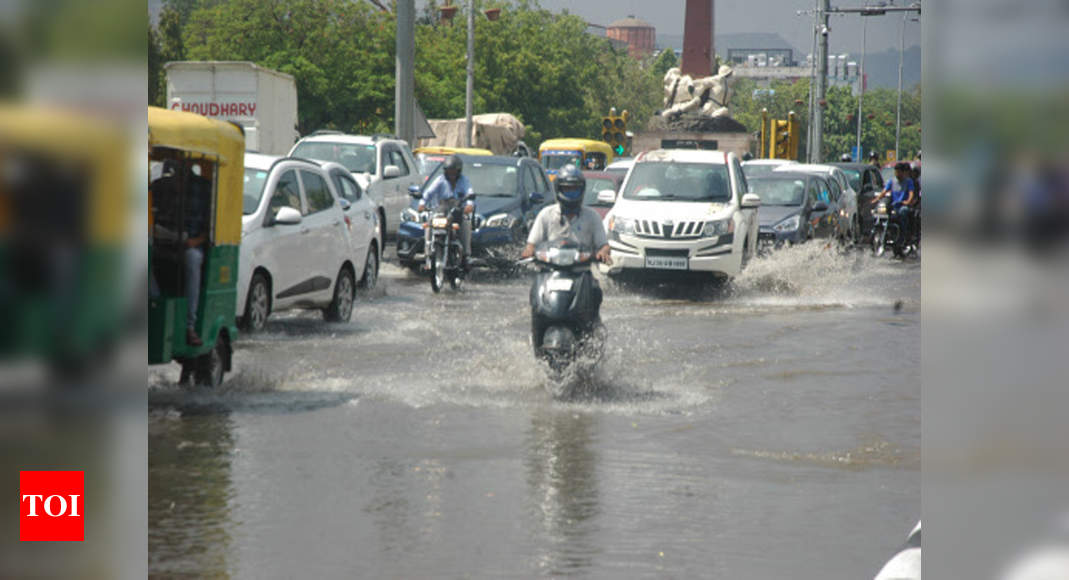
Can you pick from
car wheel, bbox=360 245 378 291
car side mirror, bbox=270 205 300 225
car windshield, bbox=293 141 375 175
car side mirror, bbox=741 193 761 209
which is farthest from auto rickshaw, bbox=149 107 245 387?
car windshield, bbox=293 141 375 175

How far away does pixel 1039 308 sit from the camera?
133 cm

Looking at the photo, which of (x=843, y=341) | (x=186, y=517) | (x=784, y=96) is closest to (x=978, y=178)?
(x=186, y=517)

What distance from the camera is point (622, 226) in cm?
1672

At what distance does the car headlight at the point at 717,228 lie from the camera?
16.5 metres

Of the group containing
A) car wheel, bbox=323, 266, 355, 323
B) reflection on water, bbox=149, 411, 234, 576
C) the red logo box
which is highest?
the red logo box

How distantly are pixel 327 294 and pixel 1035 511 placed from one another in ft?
38.3

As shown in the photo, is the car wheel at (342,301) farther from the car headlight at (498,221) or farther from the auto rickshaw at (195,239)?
the car headlight at (498,221)

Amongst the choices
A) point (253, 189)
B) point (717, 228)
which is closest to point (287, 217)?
point (253, 189)

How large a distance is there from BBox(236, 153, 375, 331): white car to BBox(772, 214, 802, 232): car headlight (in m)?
8.87

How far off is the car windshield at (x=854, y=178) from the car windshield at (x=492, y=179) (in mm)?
13647

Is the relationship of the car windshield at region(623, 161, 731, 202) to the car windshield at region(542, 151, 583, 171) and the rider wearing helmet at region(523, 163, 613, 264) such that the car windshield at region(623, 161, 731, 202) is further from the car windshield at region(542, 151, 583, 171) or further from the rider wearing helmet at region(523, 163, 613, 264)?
the car windshield at region(542, 151, 583, 171)

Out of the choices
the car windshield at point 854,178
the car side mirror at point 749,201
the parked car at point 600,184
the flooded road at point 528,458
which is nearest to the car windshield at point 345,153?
the parked car at point 600,184

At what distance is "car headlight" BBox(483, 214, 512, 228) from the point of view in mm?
18734

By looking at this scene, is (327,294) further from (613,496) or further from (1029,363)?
(1029,363)
